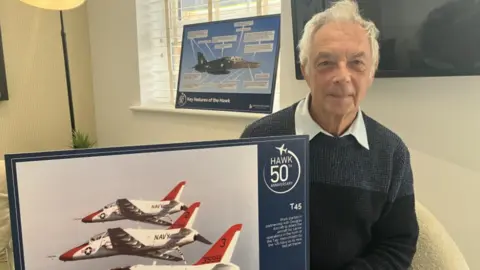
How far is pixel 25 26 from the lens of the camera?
2957mm

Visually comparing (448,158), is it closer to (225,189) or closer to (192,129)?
(225,189)

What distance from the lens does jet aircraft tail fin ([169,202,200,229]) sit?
857 mm

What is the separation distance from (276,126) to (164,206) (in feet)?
1.41

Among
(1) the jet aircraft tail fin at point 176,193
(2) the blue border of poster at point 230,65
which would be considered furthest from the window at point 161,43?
(1) the jet aircraft tail fin at point 176,193

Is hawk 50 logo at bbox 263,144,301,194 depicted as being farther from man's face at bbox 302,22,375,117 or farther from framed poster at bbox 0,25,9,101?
framed poster at bbox 0,25,9,101

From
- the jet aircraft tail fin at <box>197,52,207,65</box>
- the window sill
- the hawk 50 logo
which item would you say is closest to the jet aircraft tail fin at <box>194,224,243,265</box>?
the hawk 50 logo

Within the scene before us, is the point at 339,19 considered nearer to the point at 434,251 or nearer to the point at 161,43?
the point at 434,251

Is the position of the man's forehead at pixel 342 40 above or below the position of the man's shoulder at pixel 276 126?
above

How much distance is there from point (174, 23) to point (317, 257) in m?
2.10

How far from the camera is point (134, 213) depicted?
0.83m

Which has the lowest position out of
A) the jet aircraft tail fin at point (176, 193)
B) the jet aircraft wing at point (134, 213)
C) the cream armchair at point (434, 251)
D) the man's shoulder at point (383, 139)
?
the cream armchair at point (434, 251)

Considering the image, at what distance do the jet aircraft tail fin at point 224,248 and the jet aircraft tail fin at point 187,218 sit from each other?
0.07m

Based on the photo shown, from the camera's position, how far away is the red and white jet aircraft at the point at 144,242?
0.81 metres

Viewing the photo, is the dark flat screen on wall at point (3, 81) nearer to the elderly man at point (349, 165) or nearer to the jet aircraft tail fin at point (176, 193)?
the elderly man at point (349, 165)
